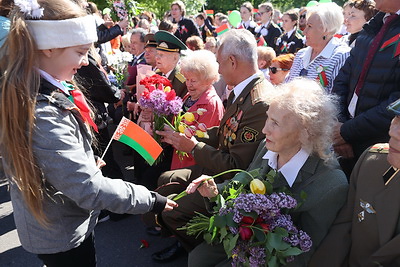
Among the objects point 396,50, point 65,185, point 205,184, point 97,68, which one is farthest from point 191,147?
point 396,50

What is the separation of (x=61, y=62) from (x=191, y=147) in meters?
1.53

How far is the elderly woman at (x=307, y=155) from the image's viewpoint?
2.02 m

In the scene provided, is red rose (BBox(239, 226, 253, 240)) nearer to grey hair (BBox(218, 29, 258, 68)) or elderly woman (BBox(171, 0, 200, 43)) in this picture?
grey hair (BBox(218, 29, 258, 68))

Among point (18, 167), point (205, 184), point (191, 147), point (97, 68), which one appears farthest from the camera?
point (97, 68)

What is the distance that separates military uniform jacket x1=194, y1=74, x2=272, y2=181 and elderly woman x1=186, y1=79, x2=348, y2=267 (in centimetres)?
44

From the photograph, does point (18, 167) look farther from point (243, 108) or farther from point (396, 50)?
point (396, 50)

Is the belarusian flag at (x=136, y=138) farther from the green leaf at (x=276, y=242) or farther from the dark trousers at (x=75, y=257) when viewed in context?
the green leaf at (x=276, y=242)

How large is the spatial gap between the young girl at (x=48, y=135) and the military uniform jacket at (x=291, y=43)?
590 centimetres

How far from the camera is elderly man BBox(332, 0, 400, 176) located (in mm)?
2473

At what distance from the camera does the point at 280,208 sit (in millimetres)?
1819

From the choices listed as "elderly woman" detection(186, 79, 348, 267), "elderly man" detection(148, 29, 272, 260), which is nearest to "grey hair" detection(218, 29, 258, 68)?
"elderly man" detection(148, 29, 272, 260)

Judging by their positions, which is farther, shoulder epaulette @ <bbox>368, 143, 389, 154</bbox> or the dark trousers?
shoulder epaulette @ <bbox>368, 143, 389, 154</bbox>

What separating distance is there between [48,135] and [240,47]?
1.79m

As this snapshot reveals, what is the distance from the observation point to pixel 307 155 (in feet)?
7.02
